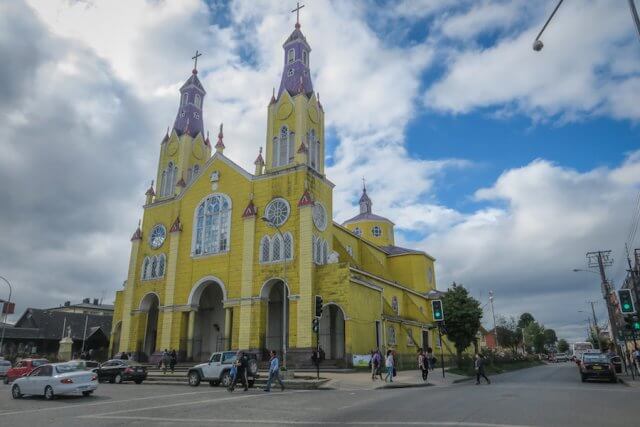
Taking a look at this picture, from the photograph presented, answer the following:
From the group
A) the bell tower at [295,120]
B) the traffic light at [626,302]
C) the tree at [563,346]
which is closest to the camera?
the traffic light at [626,302]

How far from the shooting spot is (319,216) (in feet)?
110

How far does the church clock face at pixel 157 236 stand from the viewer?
39.3m

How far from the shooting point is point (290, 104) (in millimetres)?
36750

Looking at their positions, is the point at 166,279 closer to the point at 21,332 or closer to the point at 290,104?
the point at 290,104

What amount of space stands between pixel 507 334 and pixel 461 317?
6046 centimetres

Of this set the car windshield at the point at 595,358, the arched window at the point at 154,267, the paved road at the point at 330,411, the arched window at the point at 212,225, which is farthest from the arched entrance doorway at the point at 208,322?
the car windshield at the point at 595,358

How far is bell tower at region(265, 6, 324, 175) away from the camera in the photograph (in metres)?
35.4

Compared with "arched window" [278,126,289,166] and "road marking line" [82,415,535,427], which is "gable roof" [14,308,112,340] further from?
"road marking line" [82,415,535,427]

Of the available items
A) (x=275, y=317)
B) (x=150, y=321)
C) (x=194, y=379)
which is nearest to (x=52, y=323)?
(x=150, y=321)

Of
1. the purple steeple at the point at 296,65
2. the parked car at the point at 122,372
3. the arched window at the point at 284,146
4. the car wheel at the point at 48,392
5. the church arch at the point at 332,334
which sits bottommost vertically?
the car wheel at the point at 48,392

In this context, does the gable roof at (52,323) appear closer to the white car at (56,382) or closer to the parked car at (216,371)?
the parked car at (216,371)

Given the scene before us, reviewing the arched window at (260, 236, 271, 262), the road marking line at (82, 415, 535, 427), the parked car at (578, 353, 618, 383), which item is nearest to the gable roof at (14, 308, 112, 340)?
the arched window at (260, 236, 271, 262)

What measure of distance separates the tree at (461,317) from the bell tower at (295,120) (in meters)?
15.4

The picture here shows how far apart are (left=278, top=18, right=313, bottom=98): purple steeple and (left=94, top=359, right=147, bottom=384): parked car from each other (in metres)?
23.1
